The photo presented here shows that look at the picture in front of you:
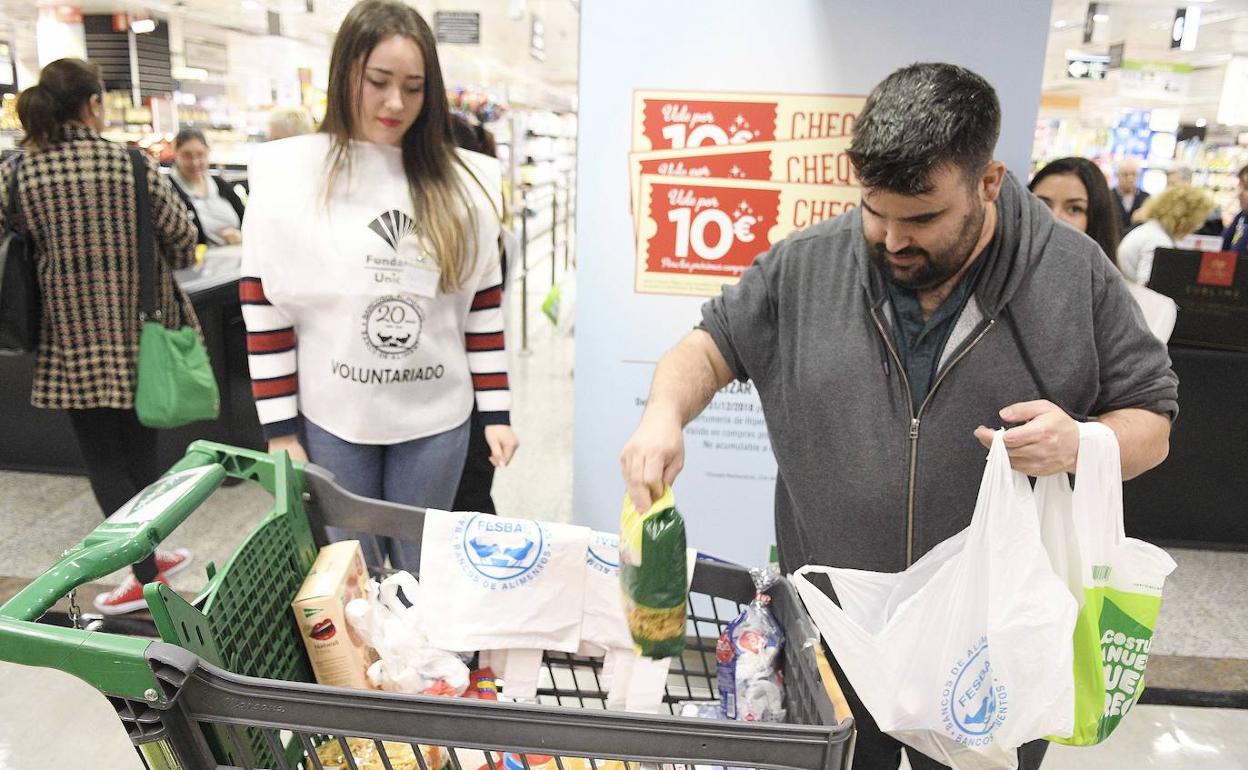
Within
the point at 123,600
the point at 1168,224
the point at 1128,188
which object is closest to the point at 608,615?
the point at 123,600

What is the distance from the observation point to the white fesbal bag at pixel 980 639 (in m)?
1.13

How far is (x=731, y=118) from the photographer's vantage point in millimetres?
2447

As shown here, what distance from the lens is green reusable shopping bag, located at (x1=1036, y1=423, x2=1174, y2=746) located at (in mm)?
1221

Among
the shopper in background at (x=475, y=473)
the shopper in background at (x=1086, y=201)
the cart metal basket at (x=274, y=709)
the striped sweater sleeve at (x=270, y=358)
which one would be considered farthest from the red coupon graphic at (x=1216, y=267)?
the striped sweater sleeve at (x=270, y=358)

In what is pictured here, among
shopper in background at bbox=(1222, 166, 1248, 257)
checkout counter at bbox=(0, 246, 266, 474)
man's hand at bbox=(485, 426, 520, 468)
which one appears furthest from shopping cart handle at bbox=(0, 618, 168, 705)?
shopper in background at bbox=(1222, 166, 1248, 257)

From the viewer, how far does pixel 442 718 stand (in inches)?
31.6

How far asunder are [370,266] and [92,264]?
1.53m

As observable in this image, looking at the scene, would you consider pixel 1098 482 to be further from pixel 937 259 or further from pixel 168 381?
pixel 168 381

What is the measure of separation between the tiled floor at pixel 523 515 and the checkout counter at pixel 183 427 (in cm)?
11

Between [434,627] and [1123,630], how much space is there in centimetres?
98

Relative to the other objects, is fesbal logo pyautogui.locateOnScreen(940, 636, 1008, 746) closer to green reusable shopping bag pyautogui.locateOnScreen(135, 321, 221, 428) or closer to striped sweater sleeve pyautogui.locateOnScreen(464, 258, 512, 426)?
striped sweater sleeve pyautogui.locateOnScreen(464, 258, 512, 426)

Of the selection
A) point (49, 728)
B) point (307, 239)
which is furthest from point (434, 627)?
point (49, 728)

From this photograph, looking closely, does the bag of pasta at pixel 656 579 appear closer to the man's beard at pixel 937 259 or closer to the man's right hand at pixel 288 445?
the man's beard at pixel 937 259

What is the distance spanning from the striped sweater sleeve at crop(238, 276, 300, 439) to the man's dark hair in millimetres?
1251
